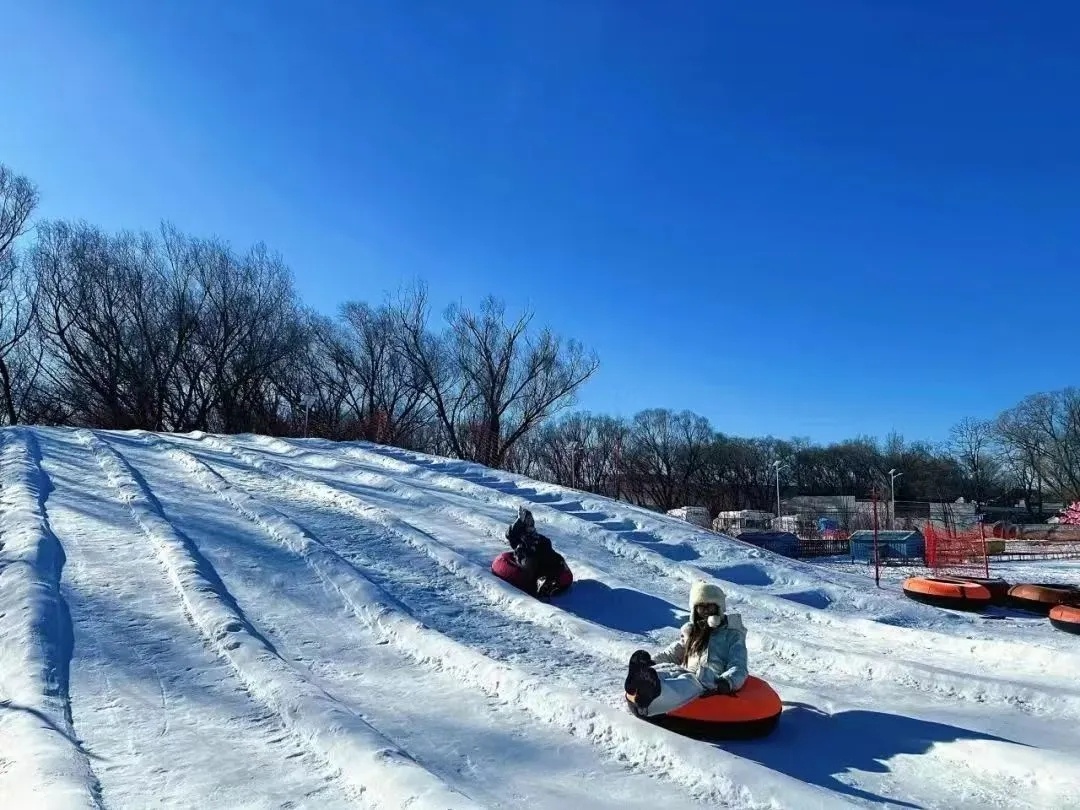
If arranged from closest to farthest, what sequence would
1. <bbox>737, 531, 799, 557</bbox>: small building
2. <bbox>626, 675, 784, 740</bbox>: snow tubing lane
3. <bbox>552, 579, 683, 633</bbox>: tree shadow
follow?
<bbox>626, 675, 784, 740</bbox>: snow tubing lane
<bbox>552, 579, 683, 633</bbox>: tree shadow
<bbox>737, 531, 799, 557</bbox>: small building

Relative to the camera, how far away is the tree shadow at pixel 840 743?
475cm

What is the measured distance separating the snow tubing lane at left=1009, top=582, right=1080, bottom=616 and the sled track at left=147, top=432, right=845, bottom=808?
24.3 feet

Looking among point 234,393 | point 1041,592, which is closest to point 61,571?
point 1041,592

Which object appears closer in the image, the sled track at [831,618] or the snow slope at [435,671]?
the snow slope at [435,671]

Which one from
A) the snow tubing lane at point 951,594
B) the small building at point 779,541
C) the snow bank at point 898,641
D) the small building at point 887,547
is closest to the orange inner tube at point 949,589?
the snow tubing lane at point 951,594

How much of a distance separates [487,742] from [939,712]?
10.9 ft

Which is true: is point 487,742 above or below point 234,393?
below

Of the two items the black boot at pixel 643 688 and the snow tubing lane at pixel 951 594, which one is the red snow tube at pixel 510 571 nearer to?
the black boot at pixel 643 688

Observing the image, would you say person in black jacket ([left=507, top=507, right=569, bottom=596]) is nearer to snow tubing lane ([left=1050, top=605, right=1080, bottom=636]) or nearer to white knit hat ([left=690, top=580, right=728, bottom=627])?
white knit hat ([left=690, top=580, right=728, bottom=627])

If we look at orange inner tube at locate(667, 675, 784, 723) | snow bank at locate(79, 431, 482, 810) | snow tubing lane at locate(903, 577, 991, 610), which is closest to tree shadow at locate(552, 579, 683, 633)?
orange inner tube at locate(667, 675, 784, 723)

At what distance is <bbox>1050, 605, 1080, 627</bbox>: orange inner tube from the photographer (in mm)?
8672

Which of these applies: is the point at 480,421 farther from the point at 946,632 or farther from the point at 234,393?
the point at 946,632

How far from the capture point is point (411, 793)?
12.8ft

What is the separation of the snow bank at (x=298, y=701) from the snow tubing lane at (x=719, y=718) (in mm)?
1706
